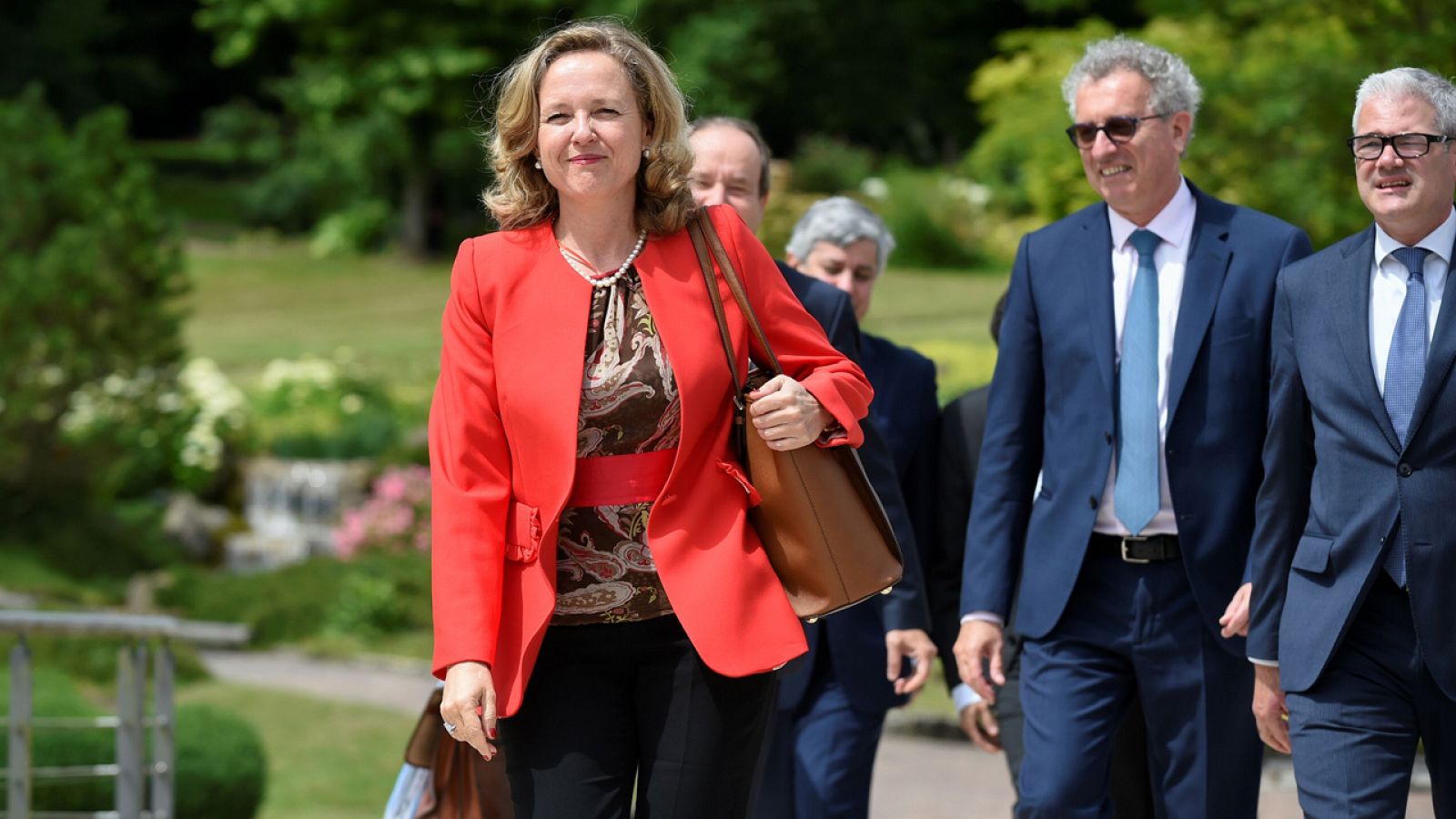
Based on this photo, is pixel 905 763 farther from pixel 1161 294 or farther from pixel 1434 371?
pixel 1434 371

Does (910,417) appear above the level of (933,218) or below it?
below

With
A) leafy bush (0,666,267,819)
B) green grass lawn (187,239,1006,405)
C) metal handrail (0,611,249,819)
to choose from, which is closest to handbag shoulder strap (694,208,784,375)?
metal handrail (0,611,249,819)

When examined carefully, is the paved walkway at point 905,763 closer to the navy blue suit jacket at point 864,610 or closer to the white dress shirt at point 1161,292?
the navy blue suit jacket at point 864,610

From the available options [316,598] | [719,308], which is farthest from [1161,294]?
[316,598]

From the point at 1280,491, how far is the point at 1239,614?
34cm

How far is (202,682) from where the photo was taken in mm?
12016

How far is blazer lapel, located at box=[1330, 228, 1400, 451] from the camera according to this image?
3.26 m

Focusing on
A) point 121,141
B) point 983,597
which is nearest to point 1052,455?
point 983,597

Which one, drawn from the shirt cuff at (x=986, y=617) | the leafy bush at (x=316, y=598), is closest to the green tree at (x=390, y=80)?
the leafy bush at (x=316, y=598)

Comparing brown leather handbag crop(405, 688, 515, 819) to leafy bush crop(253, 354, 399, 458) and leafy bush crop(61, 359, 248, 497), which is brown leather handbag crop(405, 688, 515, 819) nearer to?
leafy bush crop(61, 359, 248, 497)

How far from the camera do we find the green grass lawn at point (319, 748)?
9.53 m

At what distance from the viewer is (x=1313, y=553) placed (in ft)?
11.0

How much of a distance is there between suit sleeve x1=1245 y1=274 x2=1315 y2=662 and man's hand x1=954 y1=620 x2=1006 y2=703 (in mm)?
610

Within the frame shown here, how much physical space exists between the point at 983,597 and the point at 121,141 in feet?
39.1
